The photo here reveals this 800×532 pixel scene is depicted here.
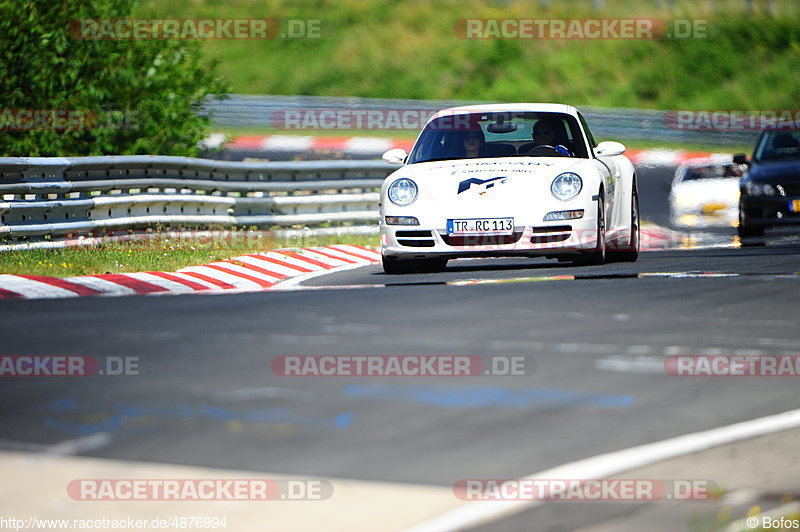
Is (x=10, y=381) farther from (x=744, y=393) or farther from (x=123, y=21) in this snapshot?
(x=123, y=21)

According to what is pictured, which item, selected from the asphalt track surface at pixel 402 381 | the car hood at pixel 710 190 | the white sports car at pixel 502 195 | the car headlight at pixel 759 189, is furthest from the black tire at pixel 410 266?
the car hood at pixel 710 190

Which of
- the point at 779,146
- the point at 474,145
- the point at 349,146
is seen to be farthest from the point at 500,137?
the point at 349,146

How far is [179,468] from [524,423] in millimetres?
1517

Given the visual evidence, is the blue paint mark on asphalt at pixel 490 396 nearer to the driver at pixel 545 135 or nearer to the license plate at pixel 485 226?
the license plate at pixel 485 226

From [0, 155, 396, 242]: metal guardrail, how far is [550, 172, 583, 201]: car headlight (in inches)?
204

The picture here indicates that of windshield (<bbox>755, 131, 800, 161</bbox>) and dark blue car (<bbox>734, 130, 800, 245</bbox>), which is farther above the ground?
windshield (<bbox>755, 131, 800, 161</bbox>)

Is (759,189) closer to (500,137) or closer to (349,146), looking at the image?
(500,137)

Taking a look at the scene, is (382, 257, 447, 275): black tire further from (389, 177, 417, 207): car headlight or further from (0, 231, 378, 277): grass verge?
(0, 231, 378, 277): grass verge


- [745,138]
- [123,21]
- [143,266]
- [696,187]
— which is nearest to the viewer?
[143,266]

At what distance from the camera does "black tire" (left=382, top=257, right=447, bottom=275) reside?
12680 millimetres

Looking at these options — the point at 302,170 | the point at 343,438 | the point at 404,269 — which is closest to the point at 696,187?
the point at 302,170

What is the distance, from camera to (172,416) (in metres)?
5.82

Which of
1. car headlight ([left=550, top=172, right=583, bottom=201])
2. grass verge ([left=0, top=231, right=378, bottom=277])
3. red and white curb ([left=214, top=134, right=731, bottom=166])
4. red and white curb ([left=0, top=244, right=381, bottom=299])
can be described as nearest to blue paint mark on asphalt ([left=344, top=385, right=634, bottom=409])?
red and white curb ([left=0, top=244, right=381, bottom=299])

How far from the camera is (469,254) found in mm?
12070
